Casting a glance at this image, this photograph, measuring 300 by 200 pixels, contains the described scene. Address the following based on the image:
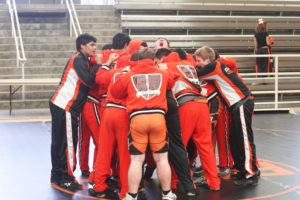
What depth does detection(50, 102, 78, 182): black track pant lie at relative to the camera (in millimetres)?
4129

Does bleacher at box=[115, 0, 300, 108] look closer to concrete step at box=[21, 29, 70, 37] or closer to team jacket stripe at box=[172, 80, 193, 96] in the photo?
concrete step at box=[21, 29, 70, 37]

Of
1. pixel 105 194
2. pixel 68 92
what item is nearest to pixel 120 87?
pixel 68 92

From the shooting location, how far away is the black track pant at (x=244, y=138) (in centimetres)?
427

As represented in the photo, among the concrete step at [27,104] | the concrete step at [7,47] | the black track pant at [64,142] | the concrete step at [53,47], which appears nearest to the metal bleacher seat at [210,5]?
the concrete step at [53,47]

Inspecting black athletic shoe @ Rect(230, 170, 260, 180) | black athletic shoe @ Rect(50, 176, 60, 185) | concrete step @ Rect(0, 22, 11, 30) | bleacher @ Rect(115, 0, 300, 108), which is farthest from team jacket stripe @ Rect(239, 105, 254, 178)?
concrete step @ Rect(0, 22, 11, 30)

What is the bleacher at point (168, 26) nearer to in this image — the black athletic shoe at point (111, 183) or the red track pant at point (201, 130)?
the black athletic shoe at point (111, 183)

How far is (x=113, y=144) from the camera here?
12.3 feet

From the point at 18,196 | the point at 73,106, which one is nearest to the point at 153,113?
the point at 73,106

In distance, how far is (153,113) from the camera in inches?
133

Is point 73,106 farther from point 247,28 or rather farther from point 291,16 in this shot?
point 291,16

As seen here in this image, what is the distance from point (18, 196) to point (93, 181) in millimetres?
717

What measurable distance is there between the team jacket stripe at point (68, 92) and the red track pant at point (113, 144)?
58 centimetres

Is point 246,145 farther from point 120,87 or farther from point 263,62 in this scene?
point 263,62

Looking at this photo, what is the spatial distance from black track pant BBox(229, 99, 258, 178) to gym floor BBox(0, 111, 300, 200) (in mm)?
227
